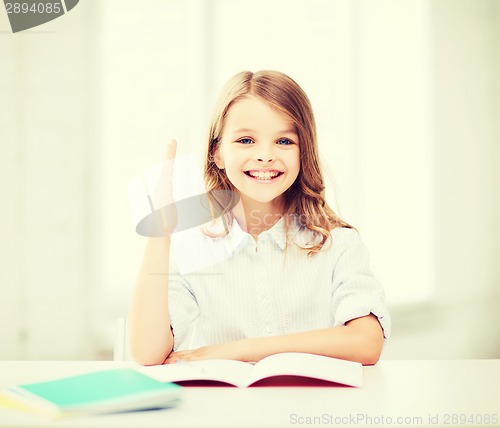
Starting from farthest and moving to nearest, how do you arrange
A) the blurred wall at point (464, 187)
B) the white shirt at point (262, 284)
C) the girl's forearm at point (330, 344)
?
the blurred wall at point (464, 187), the white shirt at point (262, 284), the girl's forearm at point (330, 344)

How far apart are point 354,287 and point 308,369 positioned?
0.43 metres

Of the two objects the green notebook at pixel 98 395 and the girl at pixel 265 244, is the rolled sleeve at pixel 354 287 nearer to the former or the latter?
the girl at pixel 265 244

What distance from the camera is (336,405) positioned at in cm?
86

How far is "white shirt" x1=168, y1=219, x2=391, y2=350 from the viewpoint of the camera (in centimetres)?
145

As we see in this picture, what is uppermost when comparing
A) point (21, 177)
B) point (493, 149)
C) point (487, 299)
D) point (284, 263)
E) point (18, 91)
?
point (493, 149)

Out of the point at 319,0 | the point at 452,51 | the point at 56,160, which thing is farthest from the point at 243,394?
the point at 452,51

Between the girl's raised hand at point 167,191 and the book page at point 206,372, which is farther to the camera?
the girl's raised hand at point 167,191

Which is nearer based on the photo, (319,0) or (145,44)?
(145,44)

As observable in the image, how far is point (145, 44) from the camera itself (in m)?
2.31

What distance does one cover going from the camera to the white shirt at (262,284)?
1447 millimetres

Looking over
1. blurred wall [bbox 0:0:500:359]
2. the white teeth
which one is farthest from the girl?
blurred wall [bbox 0:0:500:359]

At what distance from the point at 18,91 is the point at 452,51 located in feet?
6.41

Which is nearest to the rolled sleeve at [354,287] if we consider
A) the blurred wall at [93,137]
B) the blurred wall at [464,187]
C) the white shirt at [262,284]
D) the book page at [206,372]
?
the white shirt at [262,284]

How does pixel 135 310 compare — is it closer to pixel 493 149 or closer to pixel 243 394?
pixel 243 394
